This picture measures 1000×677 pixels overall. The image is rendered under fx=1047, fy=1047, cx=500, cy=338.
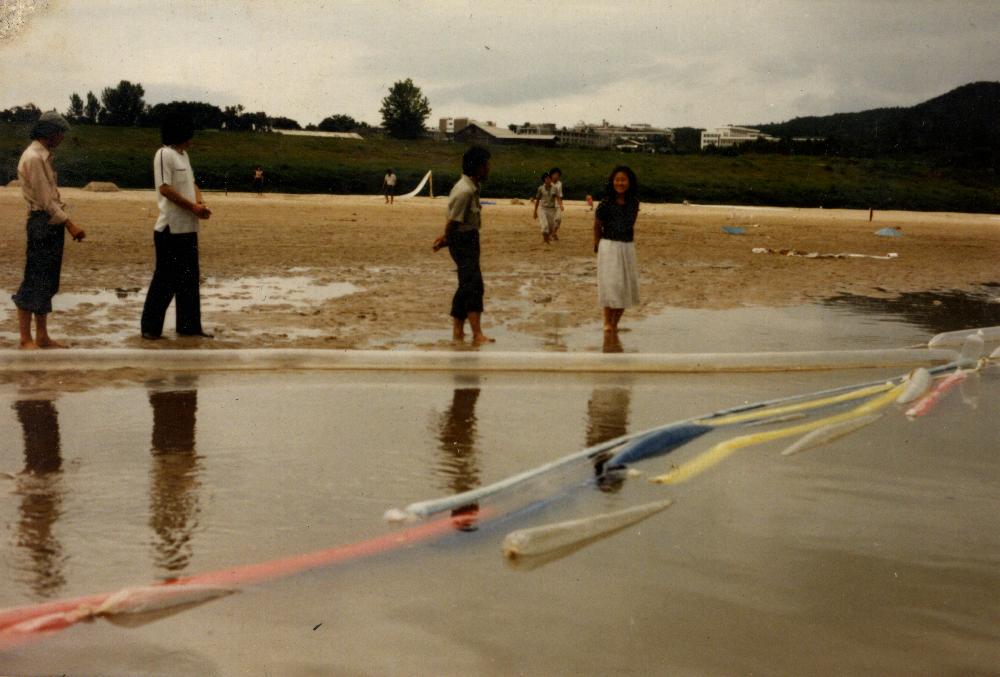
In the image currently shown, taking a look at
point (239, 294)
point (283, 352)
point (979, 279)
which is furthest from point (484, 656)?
point (979, 279)

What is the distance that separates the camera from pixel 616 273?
941 centimetres

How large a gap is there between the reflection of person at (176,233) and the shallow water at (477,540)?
1.72 metres

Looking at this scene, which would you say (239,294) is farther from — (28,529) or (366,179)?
(366,179)

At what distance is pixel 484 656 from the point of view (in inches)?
132

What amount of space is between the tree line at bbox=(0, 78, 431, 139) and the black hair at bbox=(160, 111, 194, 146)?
2024 centimetres

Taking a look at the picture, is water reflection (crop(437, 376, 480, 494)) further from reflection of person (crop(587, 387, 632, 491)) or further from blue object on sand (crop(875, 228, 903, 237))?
blue object on sand (crop(875, 228, 903, 237))

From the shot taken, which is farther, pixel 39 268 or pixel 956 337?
pixel 956 337

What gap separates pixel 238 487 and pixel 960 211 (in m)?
59.7

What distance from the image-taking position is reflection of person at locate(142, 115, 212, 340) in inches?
332

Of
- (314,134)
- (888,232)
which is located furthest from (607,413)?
(314,134)

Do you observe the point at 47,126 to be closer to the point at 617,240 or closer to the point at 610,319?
the point at 617,240

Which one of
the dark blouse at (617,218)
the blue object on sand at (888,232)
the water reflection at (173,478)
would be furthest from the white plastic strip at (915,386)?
the blue object on sand at (888,232)

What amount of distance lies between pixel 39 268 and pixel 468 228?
3399 millimetres

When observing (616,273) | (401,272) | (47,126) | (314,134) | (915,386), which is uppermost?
(314,134)
